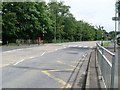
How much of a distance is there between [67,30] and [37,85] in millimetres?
104977

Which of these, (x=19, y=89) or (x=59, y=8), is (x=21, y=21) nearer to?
(x=59, y=8)

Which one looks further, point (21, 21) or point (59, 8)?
point (59, 8)

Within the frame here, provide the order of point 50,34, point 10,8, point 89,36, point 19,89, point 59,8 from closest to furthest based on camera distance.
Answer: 1. point 19,89
2. point 10,8
3. point 50,34
4. point 59,8
5. point 89,36

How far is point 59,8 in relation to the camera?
111 meters

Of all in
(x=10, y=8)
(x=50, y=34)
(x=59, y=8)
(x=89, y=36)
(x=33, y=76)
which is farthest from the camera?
(x=89, y=36)

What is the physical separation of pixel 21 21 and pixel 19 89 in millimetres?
55593

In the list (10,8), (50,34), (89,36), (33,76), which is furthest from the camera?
(89,36)

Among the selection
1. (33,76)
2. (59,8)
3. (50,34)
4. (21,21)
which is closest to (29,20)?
(21,21)

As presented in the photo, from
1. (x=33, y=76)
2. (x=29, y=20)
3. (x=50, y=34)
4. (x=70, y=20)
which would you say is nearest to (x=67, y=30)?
(x=70, y=20)

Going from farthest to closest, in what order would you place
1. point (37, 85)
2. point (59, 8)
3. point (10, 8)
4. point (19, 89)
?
point (59, 8) → point (10, 8) → point (37, 85) → point (19, 89)

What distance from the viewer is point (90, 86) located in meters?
10.7

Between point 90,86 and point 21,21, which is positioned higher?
point 21,21

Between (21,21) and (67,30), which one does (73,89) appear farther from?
(67,30)

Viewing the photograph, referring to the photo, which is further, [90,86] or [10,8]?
[10,8]
